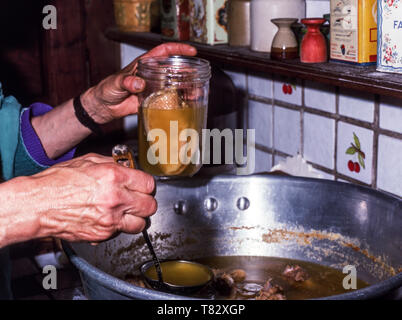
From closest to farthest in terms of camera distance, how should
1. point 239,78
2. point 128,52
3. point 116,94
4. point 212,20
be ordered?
point 116,94 → point 212,20 → point 239,78 → point 128,52

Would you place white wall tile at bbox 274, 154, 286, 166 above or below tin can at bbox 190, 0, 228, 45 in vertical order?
below

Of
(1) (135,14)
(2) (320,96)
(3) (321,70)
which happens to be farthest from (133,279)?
(1) (135,14)

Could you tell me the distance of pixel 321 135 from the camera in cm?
146

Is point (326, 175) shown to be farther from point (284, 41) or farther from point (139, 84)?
point (139, 84)

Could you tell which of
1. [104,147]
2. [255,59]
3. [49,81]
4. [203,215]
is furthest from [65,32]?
[203,215]

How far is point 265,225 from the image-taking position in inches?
47.9

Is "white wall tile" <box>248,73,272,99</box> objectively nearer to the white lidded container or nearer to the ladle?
Result: the white lidded container

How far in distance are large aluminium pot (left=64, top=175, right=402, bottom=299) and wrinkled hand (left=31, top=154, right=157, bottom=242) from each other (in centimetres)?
20

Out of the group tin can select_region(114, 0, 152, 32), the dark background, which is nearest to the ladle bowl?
tin can select_region(114, 0, 152, 32)

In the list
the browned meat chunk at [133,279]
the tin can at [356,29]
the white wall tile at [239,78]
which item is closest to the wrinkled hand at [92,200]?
the browned meat chunk at [133,279]

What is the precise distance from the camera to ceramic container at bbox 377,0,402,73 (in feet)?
3.15

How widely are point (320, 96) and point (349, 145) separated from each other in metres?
0.15

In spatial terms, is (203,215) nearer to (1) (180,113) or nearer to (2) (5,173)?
(1) (180,113)

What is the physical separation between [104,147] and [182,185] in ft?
3.61
